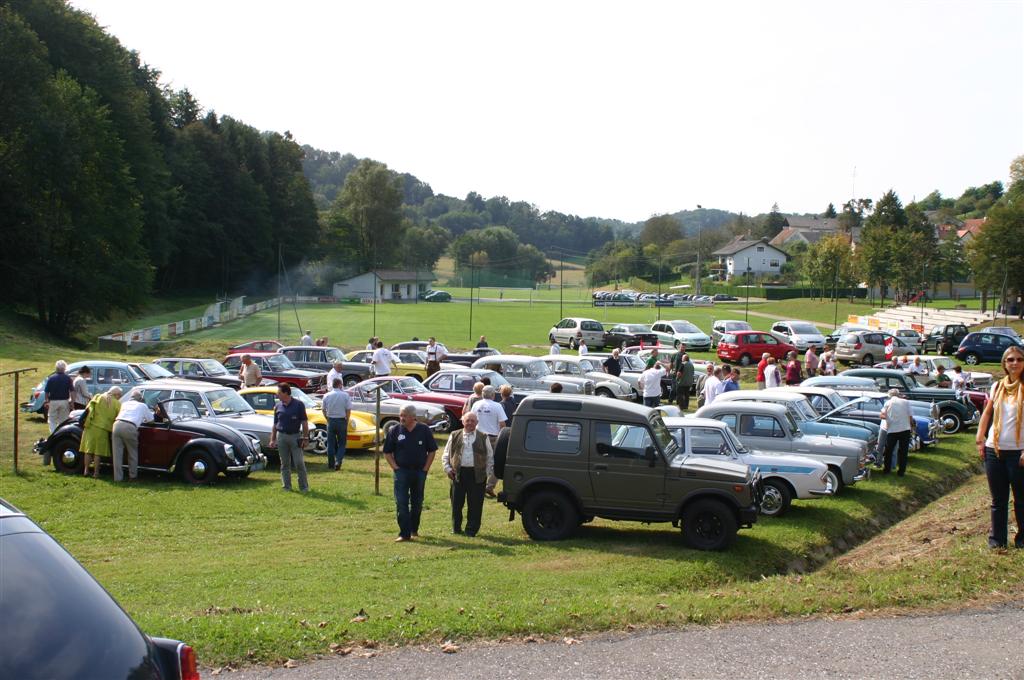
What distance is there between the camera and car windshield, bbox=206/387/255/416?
750 inches

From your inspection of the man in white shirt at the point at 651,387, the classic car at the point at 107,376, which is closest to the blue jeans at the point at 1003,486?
the man in white shirt at the point at 651,387

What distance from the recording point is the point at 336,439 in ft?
60.4

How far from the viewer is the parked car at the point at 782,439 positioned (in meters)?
16.7

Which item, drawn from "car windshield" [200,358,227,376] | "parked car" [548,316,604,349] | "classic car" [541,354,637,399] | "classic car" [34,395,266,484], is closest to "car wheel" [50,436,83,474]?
"classic car" [34,395,266,484]

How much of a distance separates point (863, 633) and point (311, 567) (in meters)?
5.95

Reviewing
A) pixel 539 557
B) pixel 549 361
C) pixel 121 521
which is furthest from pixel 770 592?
pixel 549 361

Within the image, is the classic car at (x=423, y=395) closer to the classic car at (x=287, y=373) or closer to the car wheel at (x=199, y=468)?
the classic car at (x=287, y=373)

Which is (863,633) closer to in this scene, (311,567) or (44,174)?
(311,567)

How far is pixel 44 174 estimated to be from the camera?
5284 cm

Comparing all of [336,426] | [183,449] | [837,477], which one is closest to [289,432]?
[183,449]

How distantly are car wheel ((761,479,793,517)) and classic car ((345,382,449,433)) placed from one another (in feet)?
30.5

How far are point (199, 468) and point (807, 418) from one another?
11.7 m

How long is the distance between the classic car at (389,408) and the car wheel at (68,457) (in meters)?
6.86

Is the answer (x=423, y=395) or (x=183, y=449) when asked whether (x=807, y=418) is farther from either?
(x=183, y=449)
